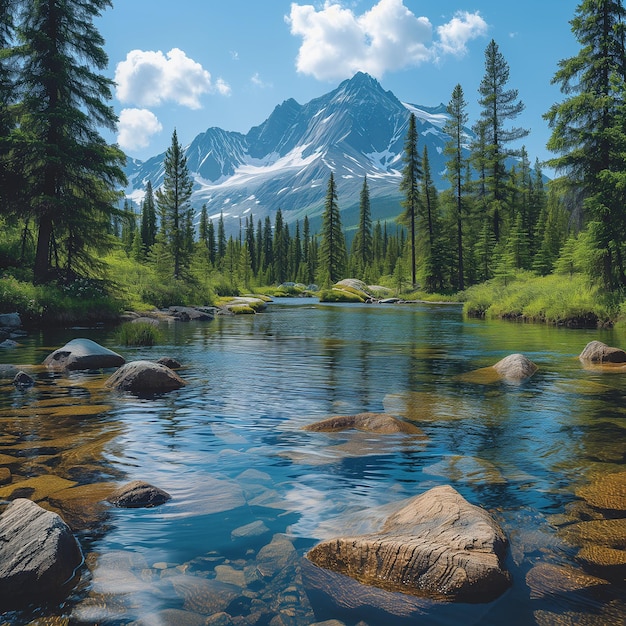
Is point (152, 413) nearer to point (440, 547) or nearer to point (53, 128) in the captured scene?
point (440, 547)

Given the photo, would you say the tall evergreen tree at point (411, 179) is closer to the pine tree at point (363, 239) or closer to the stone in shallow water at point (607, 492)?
the pine tree at point (363, 239)

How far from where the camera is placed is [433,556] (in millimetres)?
3330

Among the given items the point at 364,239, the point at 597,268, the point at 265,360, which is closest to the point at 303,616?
the point at 265,360

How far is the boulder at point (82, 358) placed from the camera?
464 inches

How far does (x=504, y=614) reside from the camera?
3068mm

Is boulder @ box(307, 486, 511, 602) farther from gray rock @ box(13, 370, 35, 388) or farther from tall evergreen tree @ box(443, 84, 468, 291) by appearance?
tall evergreen tree @ box(443, 84, 468, 291)

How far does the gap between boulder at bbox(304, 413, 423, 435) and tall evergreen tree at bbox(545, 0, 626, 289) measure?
1855 centimetres

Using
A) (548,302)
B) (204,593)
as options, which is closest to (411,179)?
Answer: (548,302)

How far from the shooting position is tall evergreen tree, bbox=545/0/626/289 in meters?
21.6

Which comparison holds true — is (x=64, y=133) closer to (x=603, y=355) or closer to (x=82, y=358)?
(x=82, y=358)

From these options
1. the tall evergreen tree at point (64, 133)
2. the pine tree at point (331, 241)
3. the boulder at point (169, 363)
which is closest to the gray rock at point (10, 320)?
the tall evergreen tree at point (64, 133)

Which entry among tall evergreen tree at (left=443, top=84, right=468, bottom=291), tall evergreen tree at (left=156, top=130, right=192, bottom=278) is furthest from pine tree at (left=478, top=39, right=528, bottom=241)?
tall evergreen tree at (left=156, top=130, right=192, bottom=278)

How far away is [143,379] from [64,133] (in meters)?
17.3

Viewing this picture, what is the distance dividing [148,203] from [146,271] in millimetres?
65351
